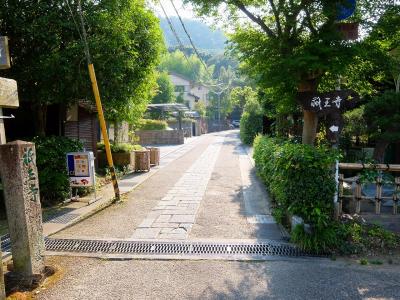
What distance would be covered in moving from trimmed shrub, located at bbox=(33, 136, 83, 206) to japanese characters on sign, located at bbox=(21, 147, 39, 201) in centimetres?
388

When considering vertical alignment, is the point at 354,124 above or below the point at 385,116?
below

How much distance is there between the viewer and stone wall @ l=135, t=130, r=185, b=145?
106 ft

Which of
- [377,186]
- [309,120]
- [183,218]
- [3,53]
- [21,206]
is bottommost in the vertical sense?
[183,218]

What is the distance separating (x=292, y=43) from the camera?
8.71m

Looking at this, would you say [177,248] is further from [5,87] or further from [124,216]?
[5,87]

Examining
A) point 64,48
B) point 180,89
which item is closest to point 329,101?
point 64,48

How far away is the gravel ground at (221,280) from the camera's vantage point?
15.2ft

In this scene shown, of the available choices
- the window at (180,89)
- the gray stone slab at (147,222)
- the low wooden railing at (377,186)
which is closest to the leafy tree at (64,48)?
the gray stone slab at (147,222)

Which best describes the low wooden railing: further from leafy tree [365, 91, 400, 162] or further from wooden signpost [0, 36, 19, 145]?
wooden signpost [0, 36, 19, 145]

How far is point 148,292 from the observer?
471cm

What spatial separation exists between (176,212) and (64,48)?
16.5ft

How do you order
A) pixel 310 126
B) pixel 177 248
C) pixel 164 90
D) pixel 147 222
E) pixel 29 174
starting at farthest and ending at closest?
pixel 164 90 → pixel 310 126 → pixel 147 222 → pixel 177 248 → pixel 29 174

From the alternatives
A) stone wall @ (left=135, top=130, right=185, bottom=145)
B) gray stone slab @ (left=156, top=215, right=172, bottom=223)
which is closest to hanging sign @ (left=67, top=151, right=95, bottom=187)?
gray stone slab @ (left=156, top=215, right=172, bottom=223)

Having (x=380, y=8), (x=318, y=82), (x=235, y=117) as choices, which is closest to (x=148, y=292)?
(x=318, y=82)
